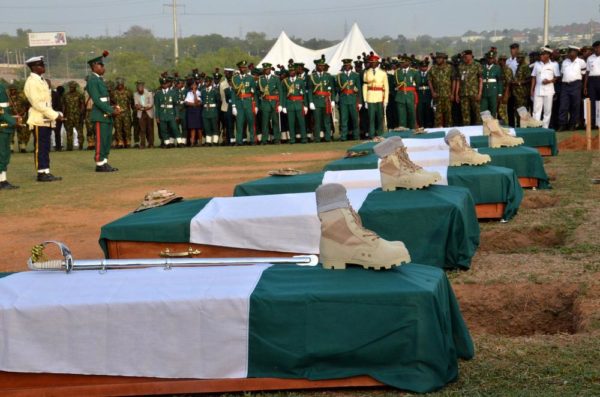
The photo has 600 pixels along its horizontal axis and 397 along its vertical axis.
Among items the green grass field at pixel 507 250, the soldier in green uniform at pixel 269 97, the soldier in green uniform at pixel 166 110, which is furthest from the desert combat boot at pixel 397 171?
the soldier in green uniform at pixel 166 110

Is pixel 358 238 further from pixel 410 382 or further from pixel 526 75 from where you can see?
pixel 526 75

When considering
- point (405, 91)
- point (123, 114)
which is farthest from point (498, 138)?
point (123, 114)

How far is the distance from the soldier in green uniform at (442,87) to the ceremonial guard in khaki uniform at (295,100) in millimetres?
2959

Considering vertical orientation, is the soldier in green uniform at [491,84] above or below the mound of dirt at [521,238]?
above

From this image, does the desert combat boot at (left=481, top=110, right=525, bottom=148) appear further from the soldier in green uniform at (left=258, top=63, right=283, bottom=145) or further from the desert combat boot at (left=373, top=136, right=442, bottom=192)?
the soldier in green uniform at (left=258, top=63, right=283, bottom=145)

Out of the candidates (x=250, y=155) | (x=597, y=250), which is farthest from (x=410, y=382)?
(x=250, y=155)

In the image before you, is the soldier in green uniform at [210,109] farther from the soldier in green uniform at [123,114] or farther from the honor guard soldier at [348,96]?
the honor guard soldier at [348,96]

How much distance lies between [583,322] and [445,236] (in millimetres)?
1737

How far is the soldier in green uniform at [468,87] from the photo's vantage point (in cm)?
1914

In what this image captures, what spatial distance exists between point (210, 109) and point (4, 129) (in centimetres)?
936

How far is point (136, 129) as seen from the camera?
79.8 feet

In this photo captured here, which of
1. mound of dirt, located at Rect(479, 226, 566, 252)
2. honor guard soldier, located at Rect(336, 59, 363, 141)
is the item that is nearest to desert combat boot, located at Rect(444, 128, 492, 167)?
mound of dirt, located at Rect(479, 226, 566, 252)

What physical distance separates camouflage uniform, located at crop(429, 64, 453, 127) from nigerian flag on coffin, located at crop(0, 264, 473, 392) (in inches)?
612

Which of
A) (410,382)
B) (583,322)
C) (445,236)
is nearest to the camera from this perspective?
(410,382)
